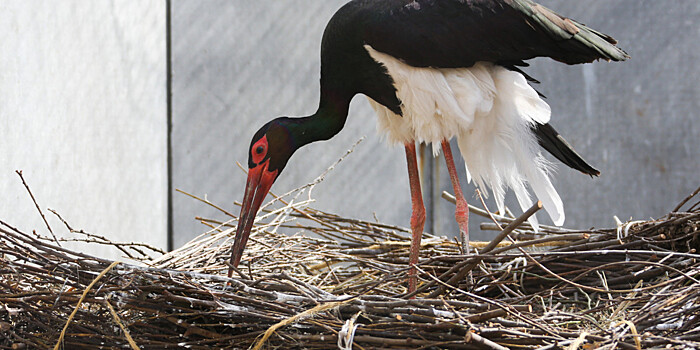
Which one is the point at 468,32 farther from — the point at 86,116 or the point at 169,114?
the point at 169,114

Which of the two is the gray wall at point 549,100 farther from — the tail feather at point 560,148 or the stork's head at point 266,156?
the stork's head at point 266,156

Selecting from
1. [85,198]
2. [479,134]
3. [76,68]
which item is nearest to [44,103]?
[76,68]

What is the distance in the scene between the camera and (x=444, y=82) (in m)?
1.67

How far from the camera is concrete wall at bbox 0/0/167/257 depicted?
Answer: 1.65 m

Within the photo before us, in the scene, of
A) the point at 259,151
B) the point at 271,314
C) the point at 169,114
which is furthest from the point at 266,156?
the point at 169,114

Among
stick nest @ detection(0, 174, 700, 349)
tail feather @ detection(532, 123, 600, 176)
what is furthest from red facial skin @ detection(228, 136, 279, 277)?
tail feather @ detection(532, 123, 600, 176)

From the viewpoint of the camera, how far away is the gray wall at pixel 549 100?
247 cm

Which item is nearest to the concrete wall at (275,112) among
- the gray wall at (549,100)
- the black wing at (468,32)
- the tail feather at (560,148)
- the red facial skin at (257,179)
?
the gray wall at (549,100)

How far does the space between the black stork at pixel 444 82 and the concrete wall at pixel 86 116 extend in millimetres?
490

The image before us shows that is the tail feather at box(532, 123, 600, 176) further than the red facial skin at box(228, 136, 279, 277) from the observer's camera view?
Yes

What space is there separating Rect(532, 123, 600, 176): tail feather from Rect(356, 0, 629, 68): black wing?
26 centimetres

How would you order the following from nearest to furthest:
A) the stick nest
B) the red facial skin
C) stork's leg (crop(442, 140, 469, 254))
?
the stick nest
the red facial skin
stork's leg (crop(442, 140, 469, 254))

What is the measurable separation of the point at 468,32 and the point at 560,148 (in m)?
0.43

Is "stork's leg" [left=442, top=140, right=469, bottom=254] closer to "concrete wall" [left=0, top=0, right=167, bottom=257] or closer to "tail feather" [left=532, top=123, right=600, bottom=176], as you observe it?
"tail feather" [left=532, top=123, right=600, bottom=176]
